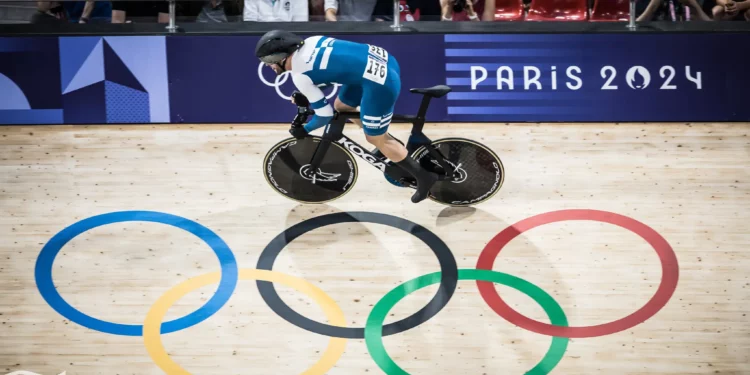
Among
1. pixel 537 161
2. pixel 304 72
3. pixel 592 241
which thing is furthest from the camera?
pixel 537 161

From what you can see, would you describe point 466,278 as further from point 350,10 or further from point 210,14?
point 210,14

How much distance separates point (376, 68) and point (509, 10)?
7.47ft

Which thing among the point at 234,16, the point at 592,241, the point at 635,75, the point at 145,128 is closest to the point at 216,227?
the point at 145,128

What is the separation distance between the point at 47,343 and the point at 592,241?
13.7 ft

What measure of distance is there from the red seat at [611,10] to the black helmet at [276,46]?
3130mm

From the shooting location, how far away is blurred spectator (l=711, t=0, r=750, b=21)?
6.55m

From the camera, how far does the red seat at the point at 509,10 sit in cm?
696

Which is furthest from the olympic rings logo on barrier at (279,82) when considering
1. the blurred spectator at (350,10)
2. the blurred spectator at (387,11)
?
the blurred spectator at (387,11)

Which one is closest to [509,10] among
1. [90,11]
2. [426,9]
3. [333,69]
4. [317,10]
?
[426,9]

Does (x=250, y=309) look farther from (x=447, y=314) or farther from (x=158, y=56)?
(x=158, y=56)

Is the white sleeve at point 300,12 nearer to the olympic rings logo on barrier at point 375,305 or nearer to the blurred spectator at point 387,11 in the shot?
the blurred spectator at point 387,11

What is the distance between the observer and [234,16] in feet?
21.9

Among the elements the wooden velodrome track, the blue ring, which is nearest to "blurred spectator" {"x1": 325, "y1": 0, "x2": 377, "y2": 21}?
the wooden velodrome track

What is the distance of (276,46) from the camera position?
513 cm
